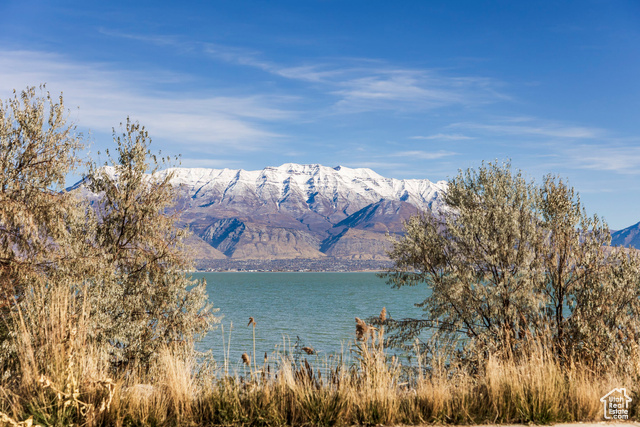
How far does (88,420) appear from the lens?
623 centimetres

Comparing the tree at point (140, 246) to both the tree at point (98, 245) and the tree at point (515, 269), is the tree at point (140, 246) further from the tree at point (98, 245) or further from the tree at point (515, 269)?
the tree at point (515, 269)

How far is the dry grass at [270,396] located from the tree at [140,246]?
11523mm

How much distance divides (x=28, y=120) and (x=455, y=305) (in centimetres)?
1620

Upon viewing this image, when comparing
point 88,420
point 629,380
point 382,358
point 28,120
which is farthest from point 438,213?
point 88,420

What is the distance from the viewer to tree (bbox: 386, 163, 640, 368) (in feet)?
44.2

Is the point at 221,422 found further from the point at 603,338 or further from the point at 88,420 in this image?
the point at 603,338
